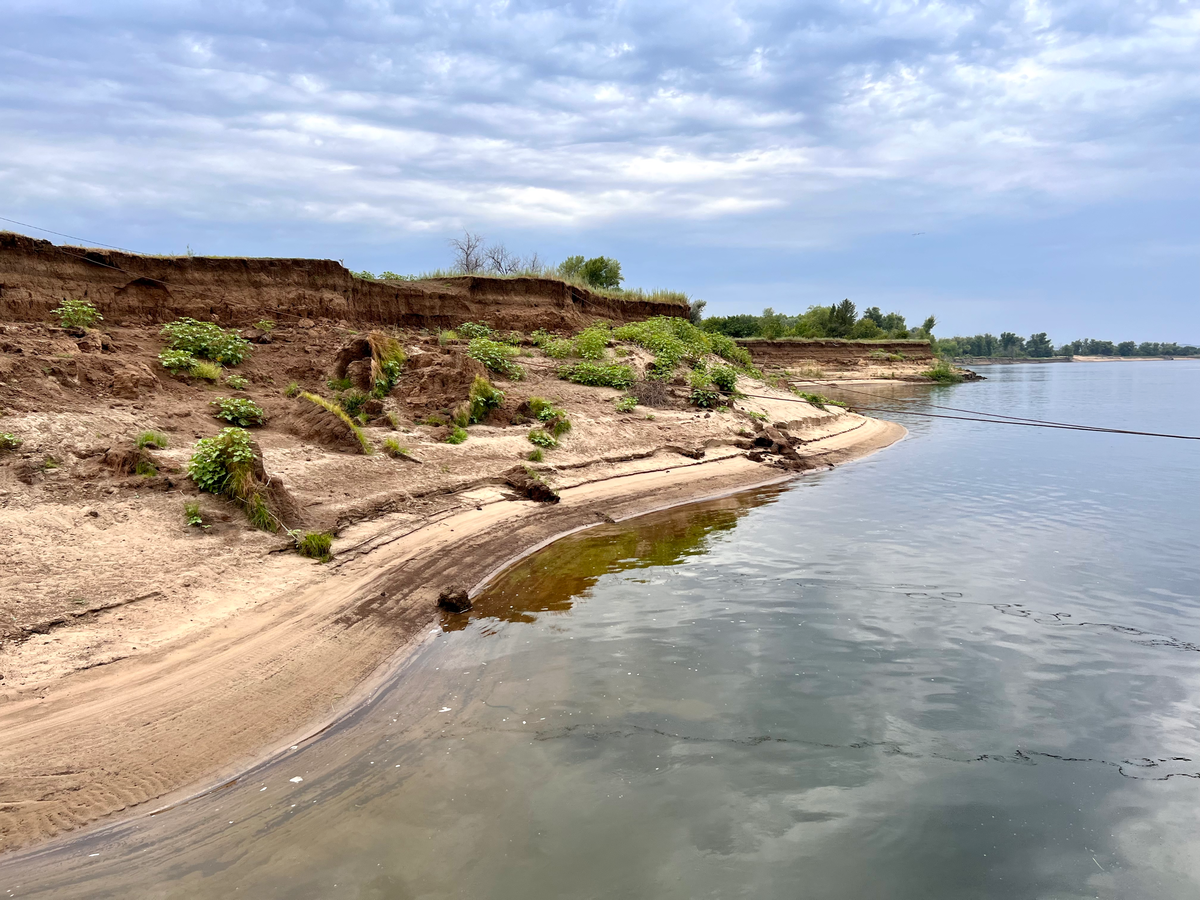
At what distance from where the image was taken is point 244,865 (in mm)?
4023

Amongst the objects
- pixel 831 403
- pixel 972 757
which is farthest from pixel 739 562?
pixel 831 403

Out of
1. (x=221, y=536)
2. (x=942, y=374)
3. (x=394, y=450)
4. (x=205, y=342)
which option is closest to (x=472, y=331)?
(x=205, y=342)

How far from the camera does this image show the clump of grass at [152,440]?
9266mm

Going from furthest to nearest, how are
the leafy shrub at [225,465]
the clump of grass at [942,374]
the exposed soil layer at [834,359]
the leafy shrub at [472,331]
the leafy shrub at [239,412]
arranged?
the clump of grass at [942,374] → the exposed soil layer at [834,359] → the leafy shrub at [472,331] → the leafy shrub at [239,412] → the leafy shrub at [225,465]

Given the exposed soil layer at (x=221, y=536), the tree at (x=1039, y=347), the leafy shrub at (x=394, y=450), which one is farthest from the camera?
the tree at (x=1039, y=347)

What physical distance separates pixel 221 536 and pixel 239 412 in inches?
175

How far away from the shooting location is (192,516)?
8062 mm

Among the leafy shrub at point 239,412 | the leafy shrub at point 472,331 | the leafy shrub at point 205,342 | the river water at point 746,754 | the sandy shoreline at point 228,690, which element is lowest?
the river water at point 746,754

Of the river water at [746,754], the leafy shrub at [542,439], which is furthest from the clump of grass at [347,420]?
the river water at [746,754]

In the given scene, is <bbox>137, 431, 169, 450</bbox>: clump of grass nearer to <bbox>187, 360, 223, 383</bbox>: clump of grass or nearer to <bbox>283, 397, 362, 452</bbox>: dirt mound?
<bbox>283, 397, 362, 452</bbox>: dirt mound

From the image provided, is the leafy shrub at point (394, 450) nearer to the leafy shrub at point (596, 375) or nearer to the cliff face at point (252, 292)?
the leafy shrub at point (596, 375)

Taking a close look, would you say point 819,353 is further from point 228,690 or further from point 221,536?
point 228,690

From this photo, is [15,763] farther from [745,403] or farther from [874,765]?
[745,403]

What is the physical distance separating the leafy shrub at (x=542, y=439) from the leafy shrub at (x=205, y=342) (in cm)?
665
